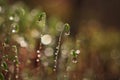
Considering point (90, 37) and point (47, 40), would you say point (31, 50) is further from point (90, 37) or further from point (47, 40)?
point (90, 37)

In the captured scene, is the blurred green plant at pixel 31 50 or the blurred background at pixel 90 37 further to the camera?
the blurred background at pixel 90 37

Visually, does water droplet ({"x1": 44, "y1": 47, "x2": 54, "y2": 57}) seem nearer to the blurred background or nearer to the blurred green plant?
the blurred green plant

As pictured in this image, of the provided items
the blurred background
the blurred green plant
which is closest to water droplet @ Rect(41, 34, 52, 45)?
the blurred green plant

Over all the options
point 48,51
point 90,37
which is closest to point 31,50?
point 48,51

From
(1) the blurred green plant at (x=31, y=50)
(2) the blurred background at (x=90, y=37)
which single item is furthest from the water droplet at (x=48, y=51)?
(2) the blurred background at (x=90, y=37)

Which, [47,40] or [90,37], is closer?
[47,40]

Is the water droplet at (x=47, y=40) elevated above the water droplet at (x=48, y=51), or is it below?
above

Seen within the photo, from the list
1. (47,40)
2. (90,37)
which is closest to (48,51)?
(47,40)

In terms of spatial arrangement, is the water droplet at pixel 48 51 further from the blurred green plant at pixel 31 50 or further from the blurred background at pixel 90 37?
the blurred background at pixel 90 37
